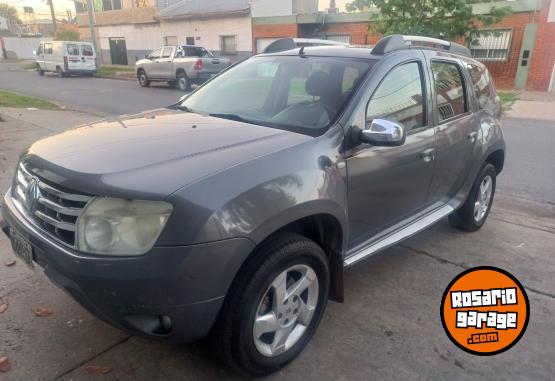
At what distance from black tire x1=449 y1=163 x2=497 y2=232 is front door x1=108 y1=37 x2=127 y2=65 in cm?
3261

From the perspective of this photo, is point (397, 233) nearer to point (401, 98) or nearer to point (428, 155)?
point (428, 155)

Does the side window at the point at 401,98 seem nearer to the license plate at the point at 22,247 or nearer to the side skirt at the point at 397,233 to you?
the side skirt at the point at 397,233

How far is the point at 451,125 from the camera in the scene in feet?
11.8

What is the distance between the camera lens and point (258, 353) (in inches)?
91.4

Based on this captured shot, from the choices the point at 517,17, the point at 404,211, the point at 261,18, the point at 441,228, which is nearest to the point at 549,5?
the point at 517,17

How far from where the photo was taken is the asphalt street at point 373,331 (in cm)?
249

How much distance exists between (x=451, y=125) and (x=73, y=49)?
24381mm

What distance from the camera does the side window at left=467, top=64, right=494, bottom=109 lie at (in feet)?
13.6

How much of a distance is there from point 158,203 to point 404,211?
202 centimetres

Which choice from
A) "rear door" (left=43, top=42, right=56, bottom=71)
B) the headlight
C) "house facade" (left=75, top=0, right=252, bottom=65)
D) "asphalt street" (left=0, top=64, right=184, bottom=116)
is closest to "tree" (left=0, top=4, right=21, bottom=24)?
"house facade" (left=75, top=0, right=252, bottom=65)

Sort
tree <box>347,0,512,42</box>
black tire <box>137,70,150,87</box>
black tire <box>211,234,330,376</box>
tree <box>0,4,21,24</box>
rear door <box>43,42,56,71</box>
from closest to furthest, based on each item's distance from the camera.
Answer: black tire <box>211,234,330,376</box> < tree <box>347,0,512,42</box> < black tire <box>137,70,150,87</box> < rear door <box>43,42,56,71</box> < tree <box>0,4,21,24</box>

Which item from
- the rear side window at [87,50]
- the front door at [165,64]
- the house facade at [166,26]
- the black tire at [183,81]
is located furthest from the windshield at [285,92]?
the rear side window at [87,50]

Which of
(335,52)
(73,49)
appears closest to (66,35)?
(73,49)

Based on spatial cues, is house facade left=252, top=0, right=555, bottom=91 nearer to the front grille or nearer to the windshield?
the windshield
